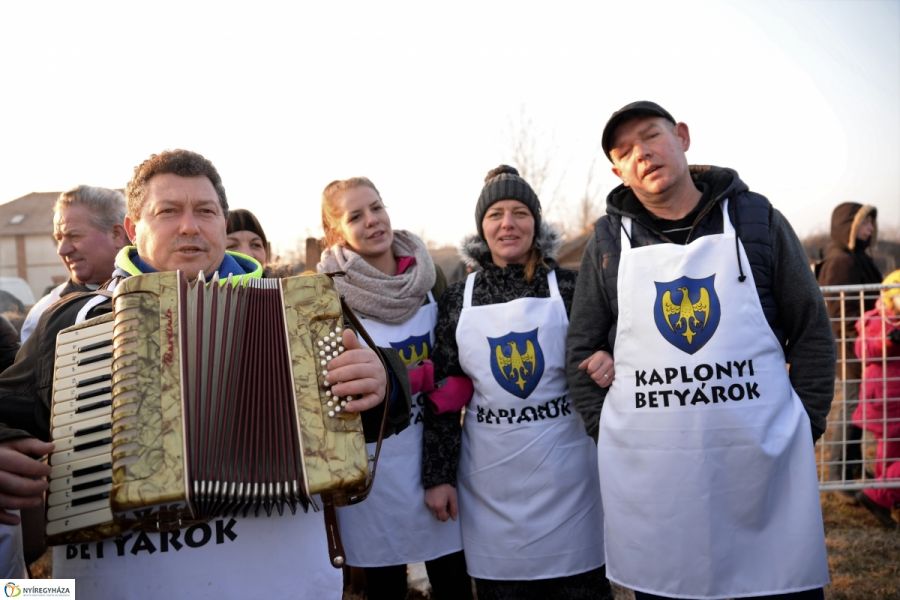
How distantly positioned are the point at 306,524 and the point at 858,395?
4.68 m

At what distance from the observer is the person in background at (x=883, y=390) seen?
460 cm

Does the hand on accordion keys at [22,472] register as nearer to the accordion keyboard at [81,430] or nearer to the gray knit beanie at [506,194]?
the accordion keyboard at [81,430]

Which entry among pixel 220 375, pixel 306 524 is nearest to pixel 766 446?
pixel 306 524

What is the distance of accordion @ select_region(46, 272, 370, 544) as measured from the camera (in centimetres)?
165

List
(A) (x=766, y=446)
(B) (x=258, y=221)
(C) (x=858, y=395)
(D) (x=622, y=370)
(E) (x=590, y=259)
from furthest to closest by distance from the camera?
(C) (x=858, y=395) < (B) (x=258, y=221) < (E) (x=590, y=259) < (D) (x=622, y=370) < (A) (x=766, y=446)

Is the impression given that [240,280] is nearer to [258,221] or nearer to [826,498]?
[258,221]

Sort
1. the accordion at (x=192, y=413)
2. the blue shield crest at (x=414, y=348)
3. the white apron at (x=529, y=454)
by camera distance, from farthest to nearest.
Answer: the blue shield crest at (x=414, y=348) → the white apron at (x=529, y=454) → the accordion at (x=192, y=413)

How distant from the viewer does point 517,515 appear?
9.36ft

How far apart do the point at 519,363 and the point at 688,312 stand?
0.80 metres

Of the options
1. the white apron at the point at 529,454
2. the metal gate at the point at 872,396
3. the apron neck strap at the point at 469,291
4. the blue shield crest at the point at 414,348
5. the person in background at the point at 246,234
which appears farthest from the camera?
the metal gate at the point at 872,396

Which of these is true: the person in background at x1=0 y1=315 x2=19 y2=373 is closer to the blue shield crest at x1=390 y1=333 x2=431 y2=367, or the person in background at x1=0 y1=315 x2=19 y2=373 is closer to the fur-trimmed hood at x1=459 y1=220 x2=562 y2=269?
the blue shield crest at x1=390 y1=333 x2=431 y2=367

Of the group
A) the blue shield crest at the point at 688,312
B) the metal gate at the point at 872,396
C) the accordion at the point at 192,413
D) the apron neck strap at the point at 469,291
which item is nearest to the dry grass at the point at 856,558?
the metal gate at the point at 872,396

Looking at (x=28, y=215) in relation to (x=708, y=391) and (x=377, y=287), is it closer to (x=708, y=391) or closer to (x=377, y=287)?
(x=377, y=287)

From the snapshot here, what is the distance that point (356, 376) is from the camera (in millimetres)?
1810
